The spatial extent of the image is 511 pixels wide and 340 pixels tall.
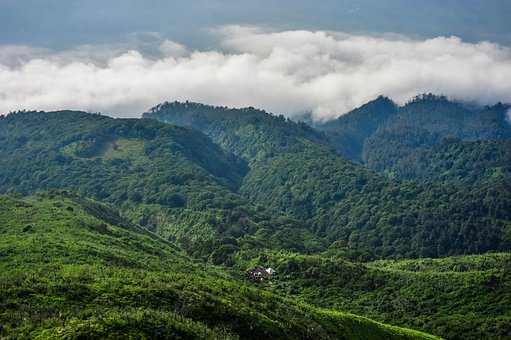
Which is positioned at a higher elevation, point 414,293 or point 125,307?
point 125,307

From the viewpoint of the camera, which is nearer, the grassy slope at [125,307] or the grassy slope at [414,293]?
the grassy slope at [125,307]

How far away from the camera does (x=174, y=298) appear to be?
201ft

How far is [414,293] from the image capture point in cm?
16600

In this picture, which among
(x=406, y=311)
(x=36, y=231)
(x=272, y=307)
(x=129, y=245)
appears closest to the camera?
(x=272, y=307)

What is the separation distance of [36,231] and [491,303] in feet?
376

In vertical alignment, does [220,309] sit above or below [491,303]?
above

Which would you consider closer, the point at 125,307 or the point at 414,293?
the point at 125,307

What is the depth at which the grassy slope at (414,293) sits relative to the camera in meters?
144

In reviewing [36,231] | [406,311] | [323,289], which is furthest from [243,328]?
[323,289]

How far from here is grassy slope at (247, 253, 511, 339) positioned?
143875mm

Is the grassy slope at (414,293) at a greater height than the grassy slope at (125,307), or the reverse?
the grassy slope at (125,307)

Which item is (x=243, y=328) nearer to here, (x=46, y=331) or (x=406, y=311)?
(x=46, y=331)

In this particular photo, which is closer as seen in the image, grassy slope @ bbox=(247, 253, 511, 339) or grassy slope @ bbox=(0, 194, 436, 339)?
grassy slope @ bbox=(0, 194, 436, 339)

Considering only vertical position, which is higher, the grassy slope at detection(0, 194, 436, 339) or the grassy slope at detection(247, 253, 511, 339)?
the grassy slope at detection(0, 194, 436, 339)
